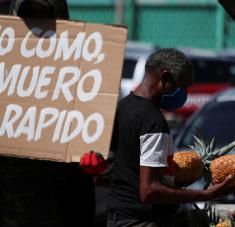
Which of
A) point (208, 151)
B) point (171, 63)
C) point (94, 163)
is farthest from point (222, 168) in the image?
point (94, 163)

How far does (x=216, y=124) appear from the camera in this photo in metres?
7.97

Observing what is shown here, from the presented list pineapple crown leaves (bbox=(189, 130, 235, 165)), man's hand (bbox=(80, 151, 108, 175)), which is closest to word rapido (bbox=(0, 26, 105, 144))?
man's hand (bbox=(80, 151, 108, 175))

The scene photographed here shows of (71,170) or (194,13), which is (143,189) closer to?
(71,170)

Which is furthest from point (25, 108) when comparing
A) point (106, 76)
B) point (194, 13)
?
point (194, 13)

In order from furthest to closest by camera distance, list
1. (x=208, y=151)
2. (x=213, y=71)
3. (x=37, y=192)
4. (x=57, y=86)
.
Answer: (x=213, y=71) → (x=37, y=192) → (x=208, y=151) → (x=57, y=86)

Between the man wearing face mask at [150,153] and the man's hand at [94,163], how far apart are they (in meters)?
0.20

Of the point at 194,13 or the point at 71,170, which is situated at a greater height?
the point at 194,13

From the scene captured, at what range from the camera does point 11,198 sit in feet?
15.8

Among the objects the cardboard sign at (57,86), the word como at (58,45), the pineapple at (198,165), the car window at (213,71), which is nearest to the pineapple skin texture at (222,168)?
the pineapple at (198,165)

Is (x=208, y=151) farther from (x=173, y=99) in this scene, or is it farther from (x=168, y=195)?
(x=168, y=195)

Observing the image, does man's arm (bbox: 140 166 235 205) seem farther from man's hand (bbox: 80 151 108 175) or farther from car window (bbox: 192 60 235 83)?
car window (bbox: 192 60 235 83)

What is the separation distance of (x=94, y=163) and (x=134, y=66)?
45.4ft

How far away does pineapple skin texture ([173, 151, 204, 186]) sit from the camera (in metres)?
4.38

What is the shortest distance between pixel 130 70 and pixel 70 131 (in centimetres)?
1369
